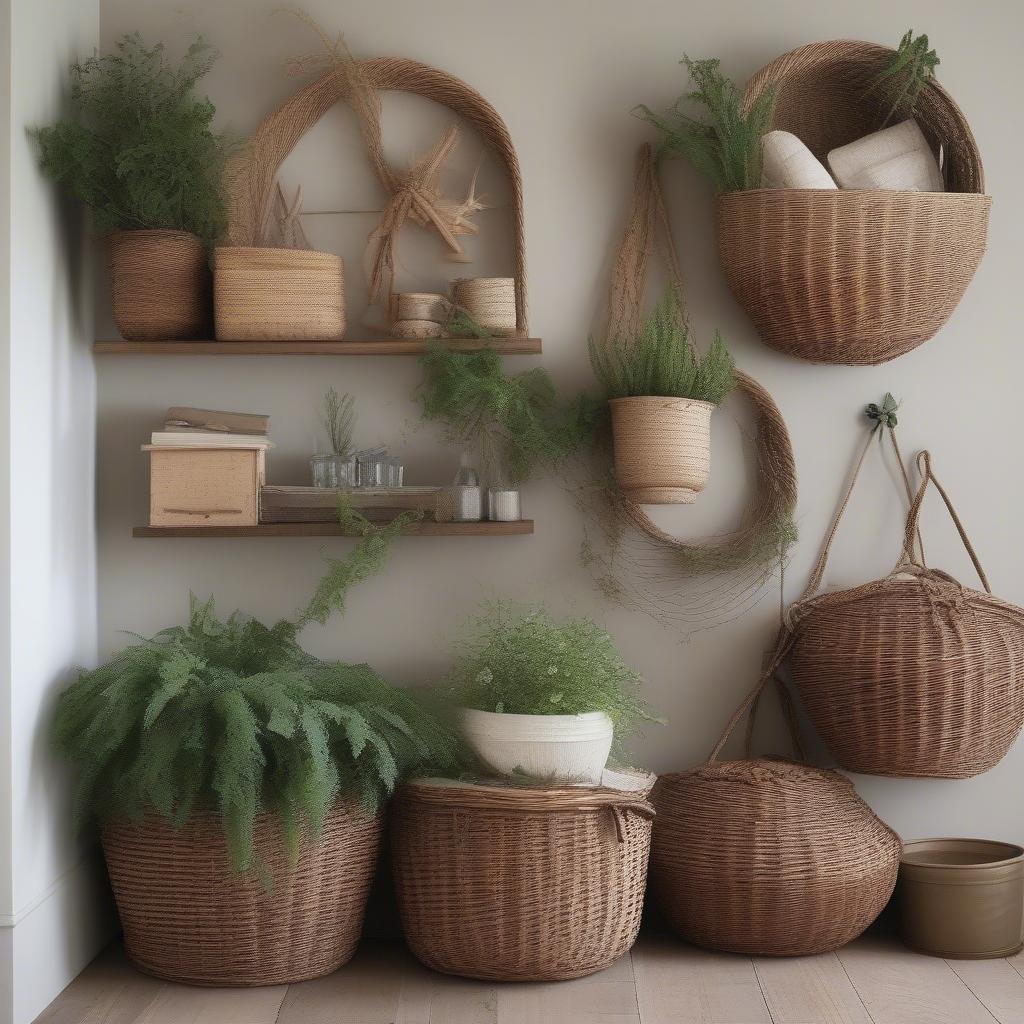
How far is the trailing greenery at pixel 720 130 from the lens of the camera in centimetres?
294

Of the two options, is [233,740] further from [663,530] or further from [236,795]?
[663,530]

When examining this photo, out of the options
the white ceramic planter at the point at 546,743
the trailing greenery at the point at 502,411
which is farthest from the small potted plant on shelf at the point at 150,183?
the white ceramic planter at the point at 546,743

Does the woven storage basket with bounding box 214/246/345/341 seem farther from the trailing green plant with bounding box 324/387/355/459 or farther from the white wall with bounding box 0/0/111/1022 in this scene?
the white wall with bounding box 0/0/111/1022

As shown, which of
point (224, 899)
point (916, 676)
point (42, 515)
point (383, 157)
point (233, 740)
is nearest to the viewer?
point (233, 740)

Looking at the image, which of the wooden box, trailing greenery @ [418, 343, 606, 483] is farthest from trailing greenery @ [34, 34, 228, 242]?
trailing greenery @ [418, 343, 606, 483]

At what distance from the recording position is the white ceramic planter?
2.71 meters

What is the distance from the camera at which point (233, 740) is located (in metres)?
2.51

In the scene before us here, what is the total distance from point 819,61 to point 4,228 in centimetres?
188

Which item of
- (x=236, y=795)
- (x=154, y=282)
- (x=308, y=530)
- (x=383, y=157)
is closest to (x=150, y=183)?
(x=154, y=282)

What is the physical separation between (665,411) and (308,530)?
86 cm

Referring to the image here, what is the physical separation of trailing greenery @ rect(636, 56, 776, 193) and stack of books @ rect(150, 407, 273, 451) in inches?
46.6

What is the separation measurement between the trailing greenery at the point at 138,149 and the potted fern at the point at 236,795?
0.99 meters

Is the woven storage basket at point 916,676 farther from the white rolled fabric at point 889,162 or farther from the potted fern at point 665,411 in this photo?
the white rolled fabric at point 889,162

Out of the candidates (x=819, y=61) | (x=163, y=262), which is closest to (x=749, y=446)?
(x=819, y=61)
